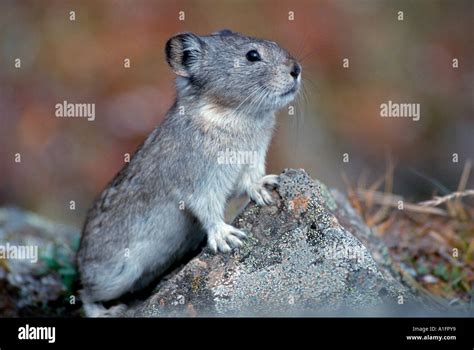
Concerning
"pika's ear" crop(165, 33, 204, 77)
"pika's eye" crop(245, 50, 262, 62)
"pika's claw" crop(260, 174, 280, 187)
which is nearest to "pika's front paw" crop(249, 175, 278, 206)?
"pika's claw" crop(260, 174, 280, 187)

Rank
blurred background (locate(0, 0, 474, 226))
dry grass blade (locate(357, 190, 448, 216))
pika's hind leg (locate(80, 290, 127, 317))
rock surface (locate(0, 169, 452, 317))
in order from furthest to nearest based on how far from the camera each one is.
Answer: blurred background (locate(0, 0, 474, 226)) → dry grass blade (locate(357, 190, 448, 216)) → pika's hind leg (locate(80, 290, 127, 317)) → rock surface (locate(0, 169, 452, 317))

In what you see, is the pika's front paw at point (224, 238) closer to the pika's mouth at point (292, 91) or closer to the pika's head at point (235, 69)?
the pika's head at point (235, 69)

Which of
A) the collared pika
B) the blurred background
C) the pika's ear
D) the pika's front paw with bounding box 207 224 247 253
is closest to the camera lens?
the pika's front paw with bounding box 207 224 247 253

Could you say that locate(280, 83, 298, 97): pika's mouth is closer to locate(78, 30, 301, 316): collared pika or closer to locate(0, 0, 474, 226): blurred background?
locate(78, 30, 301, 316): collared pika

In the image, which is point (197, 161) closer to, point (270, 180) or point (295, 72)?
point (270, 180)

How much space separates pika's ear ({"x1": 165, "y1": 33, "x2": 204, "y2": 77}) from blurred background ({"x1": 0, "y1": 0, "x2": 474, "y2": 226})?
3670mm

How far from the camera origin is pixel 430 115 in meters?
11.9

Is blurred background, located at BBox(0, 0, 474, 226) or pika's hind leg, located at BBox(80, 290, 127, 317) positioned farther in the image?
blurred background, located at BBox(0, 0, 474, 226)

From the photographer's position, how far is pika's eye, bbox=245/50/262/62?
7.05 metres

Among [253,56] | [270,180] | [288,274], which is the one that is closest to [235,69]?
[253,56]

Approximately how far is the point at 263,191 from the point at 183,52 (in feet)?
4.37
